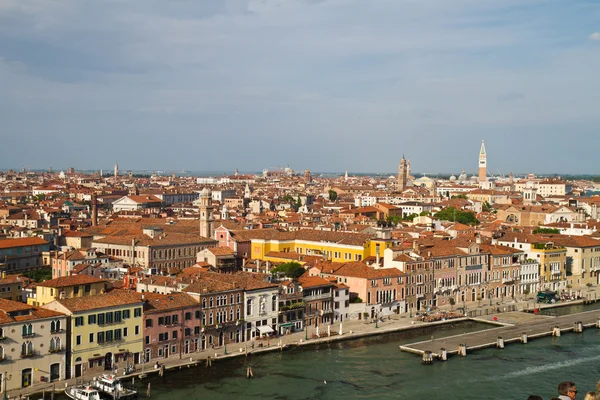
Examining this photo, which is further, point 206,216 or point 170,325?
point 206,216

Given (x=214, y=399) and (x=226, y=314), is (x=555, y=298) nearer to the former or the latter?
(x=226, y=314)

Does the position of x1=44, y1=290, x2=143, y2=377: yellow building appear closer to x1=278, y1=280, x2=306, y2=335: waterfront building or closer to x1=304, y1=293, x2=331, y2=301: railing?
x1=278, y1=280, x2=306, y2=335: waterfront building

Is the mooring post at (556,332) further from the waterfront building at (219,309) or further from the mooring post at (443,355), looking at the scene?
the waterfront building at (219,309)

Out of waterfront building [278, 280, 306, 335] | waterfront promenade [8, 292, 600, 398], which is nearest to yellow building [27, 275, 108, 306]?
waterfront promenade [8, 292, 600, 398]

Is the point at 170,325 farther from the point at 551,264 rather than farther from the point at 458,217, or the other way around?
the point at 458,217

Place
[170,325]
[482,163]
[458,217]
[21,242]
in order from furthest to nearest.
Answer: [482,163], [458,217], [21,242], [170,325]

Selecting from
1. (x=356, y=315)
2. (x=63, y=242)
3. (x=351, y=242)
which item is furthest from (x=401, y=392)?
(x=63, y=242)

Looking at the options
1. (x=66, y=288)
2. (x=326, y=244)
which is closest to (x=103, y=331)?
(x=66, y=288)
